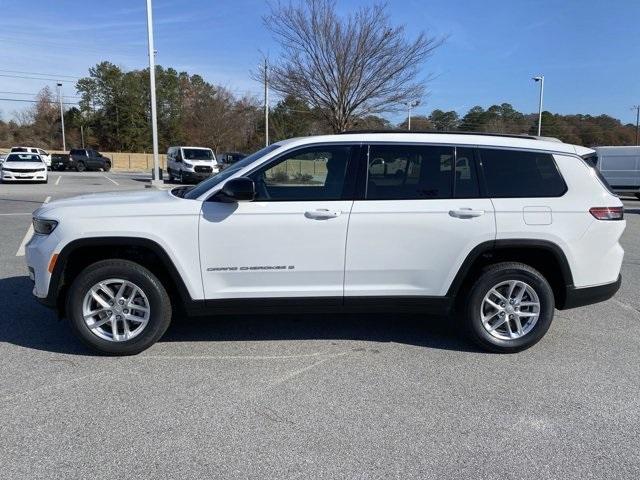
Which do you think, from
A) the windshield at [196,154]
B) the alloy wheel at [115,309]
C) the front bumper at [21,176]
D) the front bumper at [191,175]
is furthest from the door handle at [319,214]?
the windshield at [196,154]

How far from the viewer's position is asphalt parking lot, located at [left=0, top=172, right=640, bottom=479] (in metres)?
2.83

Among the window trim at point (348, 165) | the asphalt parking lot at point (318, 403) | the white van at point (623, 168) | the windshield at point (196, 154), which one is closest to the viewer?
the asphalt parking lot at point (318, 403)

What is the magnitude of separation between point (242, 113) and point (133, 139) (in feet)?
53.3

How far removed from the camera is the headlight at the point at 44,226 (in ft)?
13.3

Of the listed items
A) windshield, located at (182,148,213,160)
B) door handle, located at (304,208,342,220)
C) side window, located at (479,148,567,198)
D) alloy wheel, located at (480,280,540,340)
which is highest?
windshield, located at (182,148,213,160)

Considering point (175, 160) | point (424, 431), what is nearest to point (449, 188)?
point (424, 431)

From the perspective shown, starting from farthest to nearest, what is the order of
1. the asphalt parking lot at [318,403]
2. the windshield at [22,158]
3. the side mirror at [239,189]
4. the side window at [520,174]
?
1. the windshield at [22,158]
2. the side window at [520,174]
3. the side mirror at [239,189]
4. the asphalt parking lot at [318,403]

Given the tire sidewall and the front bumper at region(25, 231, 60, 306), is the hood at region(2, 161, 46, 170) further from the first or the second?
the tire sidewall

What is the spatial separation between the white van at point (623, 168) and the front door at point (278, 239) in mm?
20073

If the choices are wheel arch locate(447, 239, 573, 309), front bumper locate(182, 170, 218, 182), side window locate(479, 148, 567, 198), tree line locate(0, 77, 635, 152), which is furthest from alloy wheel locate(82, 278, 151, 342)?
tree line locate(0, 77, 635, 152)

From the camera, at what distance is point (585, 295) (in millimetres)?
4406

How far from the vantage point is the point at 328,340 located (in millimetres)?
4594

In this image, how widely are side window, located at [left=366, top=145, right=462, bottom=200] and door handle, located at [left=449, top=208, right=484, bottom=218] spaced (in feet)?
0.49

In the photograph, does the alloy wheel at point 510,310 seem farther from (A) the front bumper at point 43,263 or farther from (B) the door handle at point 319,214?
(A) the front bumper at point 43,263
